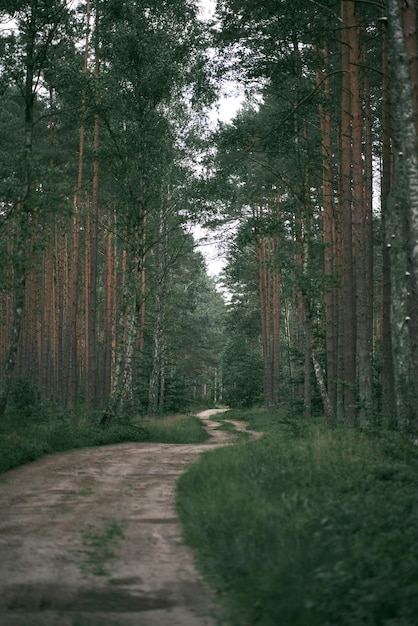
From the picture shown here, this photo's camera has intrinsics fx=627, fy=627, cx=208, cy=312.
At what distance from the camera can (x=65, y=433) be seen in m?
17.4

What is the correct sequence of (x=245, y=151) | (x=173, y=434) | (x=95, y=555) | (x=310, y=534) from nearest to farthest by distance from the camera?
(x=310, y=534) → (x=95, y=555) → (x=245, y=151) → (x=173, y=434)

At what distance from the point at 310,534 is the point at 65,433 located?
1223 cm

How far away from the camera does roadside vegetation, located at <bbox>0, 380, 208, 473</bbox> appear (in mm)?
14297

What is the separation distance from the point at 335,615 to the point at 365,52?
19.1 metres

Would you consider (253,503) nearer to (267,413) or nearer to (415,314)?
(415,314)

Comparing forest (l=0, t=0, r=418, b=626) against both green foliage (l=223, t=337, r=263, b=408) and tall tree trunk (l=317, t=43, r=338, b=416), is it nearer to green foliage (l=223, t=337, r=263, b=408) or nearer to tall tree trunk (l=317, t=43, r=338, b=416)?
tall tree trunk (l=317, t=43, r=338, b=416)

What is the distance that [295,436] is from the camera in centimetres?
1525

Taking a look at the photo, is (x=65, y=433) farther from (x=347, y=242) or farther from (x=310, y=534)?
(x=310, y=534)

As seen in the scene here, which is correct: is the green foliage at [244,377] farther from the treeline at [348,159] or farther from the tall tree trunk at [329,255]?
the tall tree trunk at [329,255]

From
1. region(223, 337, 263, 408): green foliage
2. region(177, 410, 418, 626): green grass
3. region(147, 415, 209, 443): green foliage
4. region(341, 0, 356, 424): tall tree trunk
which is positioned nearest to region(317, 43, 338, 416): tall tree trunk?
region(341, 0, 356, 424): tall tree trunk

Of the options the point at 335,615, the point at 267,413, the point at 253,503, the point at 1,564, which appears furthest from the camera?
the point at 267,413

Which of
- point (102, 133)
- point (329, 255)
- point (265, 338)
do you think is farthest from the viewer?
point (265, 338)

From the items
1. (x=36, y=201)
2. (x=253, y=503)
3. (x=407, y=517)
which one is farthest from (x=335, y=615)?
(x=36, y=201)

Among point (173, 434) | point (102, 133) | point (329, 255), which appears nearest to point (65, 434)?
point (173, 434)
